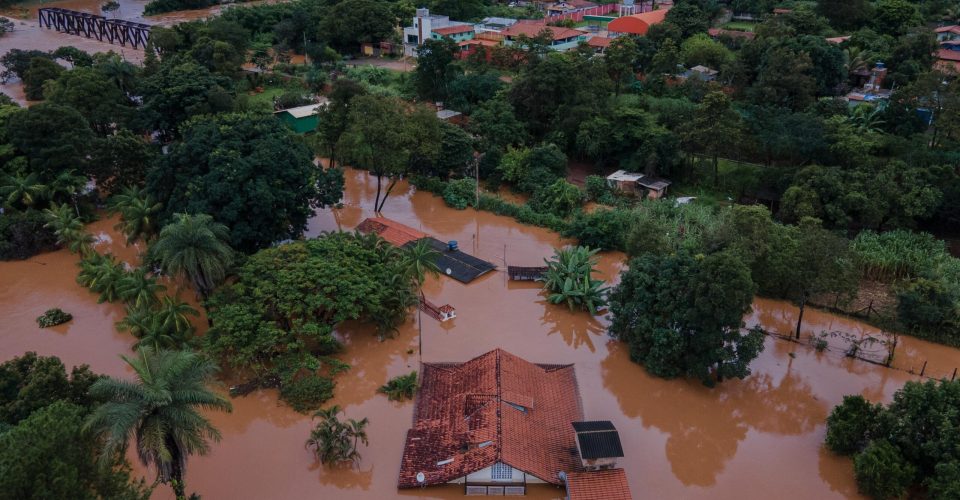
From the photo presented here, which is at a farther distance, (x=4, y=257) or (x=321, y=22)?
(x=321, y=22)

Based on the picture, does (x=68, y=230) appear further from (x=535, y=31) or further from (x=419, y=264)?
(x=535, y=31)

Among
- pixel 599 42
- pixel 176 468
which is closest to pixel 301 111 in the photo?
pixel 599 42

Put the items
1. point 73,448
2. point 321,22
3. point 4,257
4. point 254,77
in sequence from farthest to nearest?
1. point 321,22
2. point 254,77
3. point 4,257
4. point 73,448

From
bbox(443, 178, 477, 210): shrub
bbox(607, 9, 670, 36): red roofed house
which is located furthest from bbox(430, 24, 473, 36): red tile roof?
bbox(443, 178, 477, 210): shrub

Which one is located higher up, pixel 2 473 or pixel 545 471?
pixel 2 473

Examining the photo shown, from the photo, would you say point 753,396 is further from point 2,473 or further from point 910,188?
point 2,473

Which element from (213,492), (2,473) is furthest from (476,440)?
(2,473)
